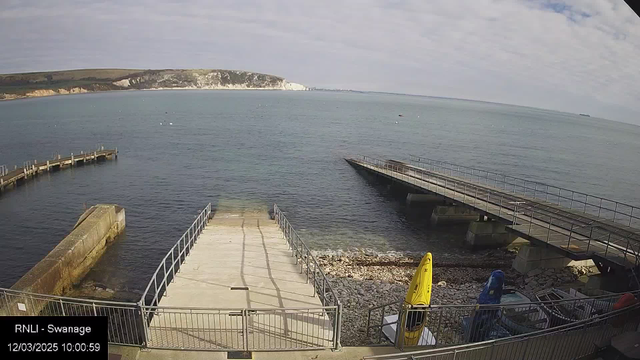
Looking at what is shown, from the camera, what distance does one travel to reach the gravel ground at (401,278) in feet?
59.0

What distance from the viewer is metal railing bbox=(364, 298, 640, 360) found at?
816 cm

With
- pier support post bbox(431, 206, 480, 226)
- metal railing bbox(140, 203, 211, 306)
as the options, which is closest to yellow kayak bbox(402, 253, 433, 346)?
metal railing bbox(140, 203, 211, 306)

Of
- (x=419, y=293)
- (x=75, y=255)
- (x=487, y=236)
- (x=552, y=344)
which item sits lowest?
(x=75, y=255)

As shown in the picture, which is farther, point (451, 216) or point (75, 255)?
point (451, 216)

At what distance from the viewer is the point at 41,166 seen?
4638 centimetres

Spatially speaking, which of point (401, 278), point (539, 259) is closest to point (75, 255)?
point (401, 278)

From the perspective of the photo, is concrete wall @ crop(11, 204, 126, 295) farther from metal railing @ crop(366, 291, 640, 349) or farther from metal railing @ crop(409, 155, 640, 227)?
metal railing @ crop(409, 155, 640, 227)

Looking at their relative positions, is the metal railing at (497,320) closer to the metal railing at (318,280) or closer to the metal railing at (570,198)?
the metal railing at (318,280)

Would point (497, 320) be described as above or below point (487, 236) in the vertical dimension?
above

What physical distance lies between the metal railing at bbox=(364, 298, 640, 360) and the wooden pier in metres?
45.4

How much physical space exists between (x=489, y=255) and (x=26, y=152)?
63.8 m

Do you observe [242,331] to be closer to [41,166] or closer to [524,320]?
[524,320]

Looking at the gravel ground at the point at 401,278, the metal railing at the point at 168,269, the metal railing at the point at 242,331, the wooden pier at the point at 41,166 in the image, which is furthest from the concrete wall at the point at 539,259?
the wooden pier at the point at 41,166

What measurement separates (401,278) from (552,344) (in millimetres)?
12878
